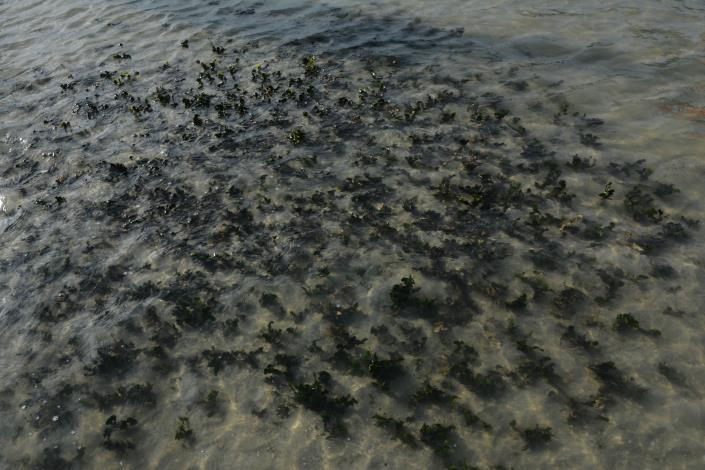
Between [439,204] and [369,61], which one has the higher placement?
[369,61]

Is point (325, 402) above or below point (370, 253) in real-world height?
below

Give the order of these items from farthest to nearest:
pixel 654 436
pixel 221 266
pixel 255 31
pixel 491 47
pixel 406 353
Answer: pixel 255 31 → pixel 491 47 → pixel 221 266 → pixel 406 353 → pixel 654 436

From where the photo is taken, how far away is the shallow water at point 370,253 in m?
6.50

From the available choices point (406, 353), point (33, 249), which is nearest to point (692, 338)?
point (406, 353)

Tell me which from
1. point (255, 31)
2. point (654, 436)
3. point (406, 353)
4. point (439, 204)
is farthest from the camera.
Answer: point (255, 31)

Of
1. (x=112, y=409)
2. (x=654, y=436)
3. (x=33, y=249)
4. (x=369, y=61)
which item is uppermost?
(x=369, y=61)

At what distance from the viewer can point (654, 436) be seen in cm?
601

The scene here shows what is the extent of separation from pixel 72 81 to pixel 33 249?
745cm

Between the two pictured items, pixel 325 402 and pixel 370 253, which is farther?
pixel 370 253

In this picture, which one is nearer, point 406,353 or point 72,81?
point 406,353

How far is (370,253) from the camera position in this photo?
8680mm

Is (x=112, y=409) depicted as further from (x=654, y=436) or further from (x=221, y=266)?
(x=654, y=436)

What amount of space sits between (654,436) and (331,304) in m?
4.45

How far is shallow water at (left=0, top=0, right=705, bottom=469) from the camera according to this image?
256 inches
